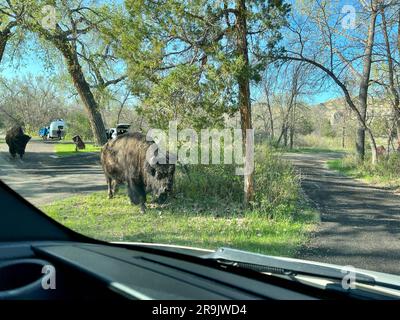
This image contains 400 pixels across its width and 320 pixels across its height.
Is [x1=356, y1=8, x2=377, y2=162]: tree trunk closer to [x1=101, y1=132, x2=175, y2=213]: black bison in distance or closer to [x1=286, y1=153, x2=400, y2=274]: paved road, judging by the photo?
[x1=286, y1=153, x2=400, y2=274]: paved road

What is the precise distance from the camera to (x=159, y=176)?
10219mm

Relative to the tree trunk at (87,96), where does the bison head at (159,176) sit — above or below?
below

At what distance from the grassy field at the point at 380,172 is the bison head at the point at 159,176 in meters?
9.21

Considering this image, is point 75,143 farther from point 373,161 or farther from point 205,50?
point 373,161

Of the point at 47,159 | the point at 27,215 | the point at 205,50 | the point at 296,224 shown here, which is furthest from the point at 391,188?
the point at 27,215

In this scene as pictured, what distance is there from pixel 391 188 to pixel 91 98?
33.8ft

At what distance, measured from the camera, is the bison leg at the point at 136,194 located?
10.5 metres

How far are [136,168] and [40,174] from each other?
304 centimetres

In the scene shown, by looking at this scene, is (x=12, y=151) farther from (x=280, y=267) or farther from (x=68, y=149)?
(x=280, y=267)

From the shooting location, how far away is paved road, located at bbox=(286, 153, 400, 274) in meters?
7.04

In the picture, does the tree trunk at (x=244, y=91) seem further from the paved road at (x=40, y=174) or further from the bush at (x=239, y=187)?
the paved road at (x=40, y=174)

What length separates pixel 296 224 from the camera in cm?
932

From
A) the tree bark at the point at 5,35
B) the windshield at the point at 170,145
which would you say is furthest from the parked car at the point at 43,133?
the tree bark at the point at 5,35

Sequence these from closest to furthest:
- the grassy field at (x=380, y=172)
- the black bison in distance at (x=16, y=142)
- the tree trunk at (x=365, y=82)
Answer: the black bison in distance at (x=16, y=142) → the grassy field at (x=380, y=172) → the tree trunk at (x=365, y=82)
